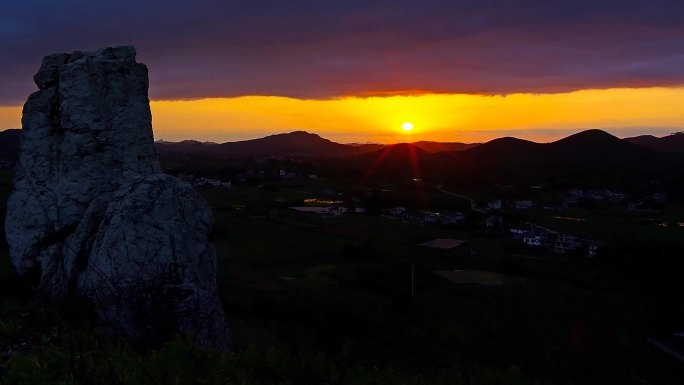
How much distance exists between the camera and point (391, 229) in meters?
78.1

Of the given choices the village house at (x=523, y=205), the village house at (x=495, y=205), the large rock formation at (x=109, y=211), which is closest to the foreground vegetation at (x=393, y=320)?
the large rock formation at (x=109, y=211)

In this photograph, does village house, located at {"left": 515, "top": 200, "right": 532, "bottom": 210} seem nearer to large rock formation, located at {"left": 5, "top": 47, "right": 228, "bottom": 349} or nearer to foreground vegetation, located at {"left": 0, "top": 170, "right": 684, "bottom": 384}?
foreground vegetation, located at {"left": 0, "top": 170, "right": 684, "bottom": 384}

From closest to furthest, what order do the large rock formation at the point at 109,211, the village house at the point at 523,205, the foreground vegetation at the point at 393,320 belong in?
the foreground vegetation at the point at 393,320, the large rock formation at the point at 109,211, the village house at the point at 523,205

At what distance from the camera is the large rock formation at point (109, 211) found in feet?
50.1

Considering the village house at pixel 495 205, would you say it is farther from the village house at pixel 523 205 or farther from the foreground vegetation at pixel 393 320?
the foreground vegetation at pixel 393 320

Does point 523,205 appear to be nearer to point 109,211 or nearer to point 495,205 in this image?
point 495,205

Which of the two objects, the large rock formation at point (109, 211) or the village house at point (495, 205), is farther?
the village house at point (495, 205)

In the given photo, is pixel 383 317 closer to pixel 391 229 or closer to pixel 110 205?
pixel 110 205

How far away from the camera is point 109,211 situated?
16.8 metres

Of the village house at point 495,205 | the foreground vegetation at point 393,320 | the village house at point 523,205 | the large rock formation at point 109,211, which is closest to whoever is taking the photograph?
the foreground vegetation at point 393,320

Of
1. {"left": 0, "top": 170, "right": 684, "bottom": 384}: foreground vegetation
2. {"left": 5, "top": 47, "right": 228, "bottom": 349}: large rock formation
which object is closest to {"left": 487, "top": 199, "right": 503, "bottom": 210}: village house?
{"left": 0, "top": 170, "right": 684, "bottom": 384}: foreground vegetation

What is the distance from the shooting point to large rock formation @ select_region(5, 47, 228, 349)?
15.3 metres

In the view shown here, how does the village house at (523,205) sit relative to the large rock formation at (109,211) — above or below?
below

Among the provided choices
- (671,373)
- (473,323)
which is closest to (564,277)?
(473,323)
